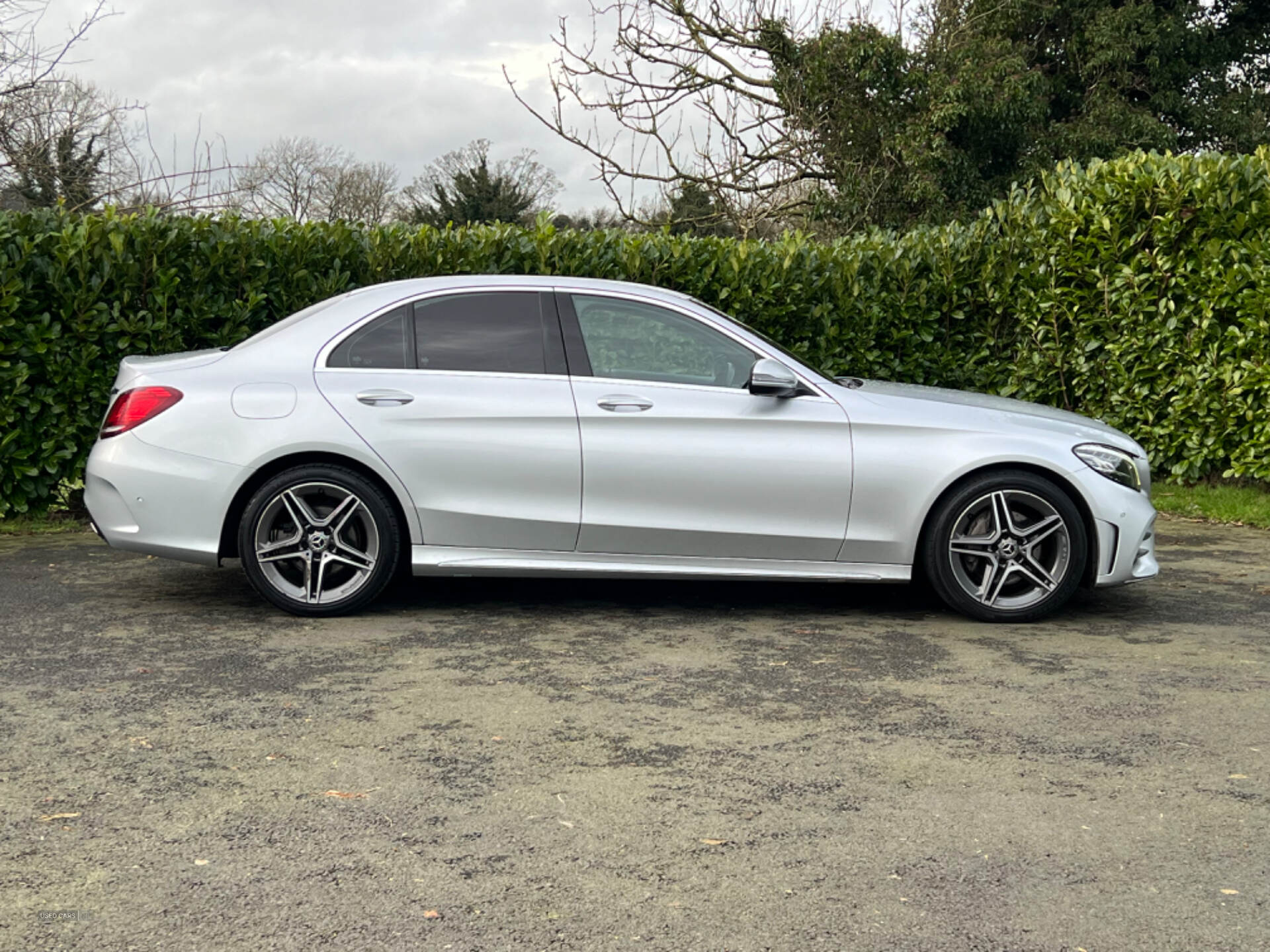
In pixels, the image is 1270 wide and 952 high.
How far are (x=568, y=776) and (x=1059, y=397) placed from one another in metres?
8.81

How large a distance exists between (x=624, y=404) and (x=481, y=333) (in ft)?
2.79

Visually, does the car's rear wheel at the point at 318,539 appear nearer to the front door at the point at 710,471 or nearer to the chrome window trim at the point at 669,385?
the front door at the point at 710,471

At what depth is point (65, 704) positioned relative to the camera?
5051 mm

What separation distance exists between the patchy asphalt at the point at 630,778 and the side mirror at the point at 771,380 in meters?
1.18

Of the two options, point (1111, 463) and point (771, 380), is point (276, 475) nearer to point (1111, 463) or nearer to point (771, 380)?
point (771, 380)

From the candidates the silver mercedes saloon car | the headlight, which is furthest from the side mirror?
the headlight

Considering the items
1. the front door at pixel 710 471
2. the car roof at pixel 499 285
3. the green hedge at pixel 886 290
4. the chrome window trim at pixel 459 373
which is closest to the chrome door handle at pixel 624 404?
the front door at pixel 710 471

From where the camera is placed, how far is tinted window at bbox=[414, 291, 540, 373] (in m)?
6.68

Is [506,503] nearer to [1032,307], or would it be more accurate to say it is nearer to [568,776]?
[568,776]

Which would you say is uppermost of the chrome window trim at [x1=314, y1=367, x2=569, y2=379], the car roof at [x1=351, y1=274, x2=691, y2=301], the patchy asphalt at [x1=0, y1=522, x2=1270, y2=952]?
the car roof at [x1=351, y1=274, x2=691, y2=301]

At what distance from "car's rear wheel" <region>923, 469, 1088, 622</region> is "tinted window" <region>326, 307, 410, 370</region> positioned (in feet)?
9.24

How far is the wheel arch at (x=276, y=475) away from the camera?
21.2 feet

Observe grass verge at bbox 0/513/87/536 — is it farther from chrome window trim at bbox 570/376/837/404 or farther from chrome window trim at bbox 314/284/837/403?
chrome window trim at bbox 570/376/837/404

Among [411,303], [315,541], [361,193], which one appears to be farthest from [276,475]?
[361,193]
